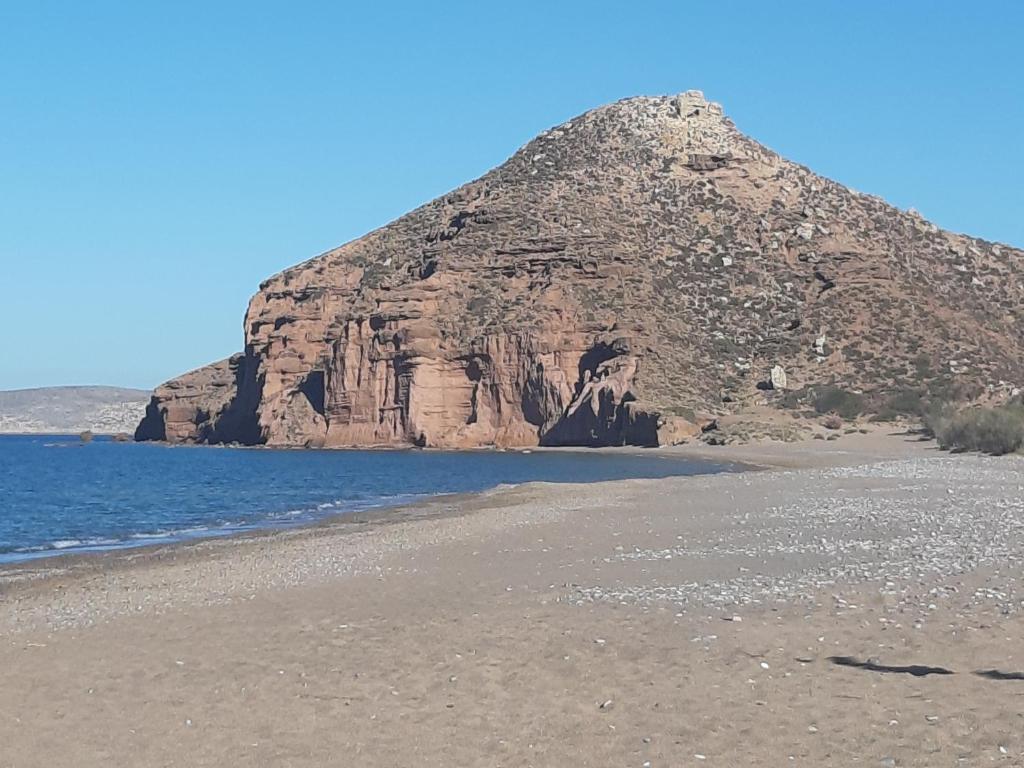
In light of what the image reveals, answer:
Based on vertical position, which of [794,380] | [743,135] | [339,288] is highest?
[743,135]

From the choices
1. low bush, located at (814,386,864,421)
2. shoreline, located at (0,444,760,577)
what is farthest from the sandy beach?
low bush, located at (814,386,864,421)

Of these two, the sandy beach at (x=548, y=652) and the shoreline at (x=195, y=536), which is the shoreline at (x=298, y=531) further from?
the sandy beach at (x=548, y=652)

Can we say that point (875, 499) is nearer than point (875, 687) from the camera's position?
No

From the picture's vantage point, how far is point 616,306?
302 feet

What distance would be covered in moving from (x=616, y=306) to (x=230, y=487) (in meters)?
48.3

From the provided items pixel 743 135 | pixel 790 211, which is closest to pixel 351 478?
pixel 790 211

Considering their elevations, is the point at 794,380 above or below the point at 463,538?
above

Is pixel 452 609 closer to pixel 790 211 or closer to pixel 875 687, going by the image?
pixel 875 687

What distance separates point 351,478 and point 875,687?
149 feet

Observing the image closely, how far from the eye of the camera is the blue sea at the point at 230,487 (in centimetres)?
3244

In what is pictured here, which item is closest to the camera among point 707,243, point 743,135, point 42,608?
point 42,608

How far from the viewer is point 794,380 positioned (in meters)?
87.6

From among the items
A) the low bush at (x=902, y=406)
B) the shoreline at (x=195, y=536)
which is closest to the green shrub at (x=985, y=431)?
the low bush at (x=902, y=406)

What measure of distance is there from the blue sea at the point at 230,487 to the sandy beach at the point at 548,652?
10.0 m
